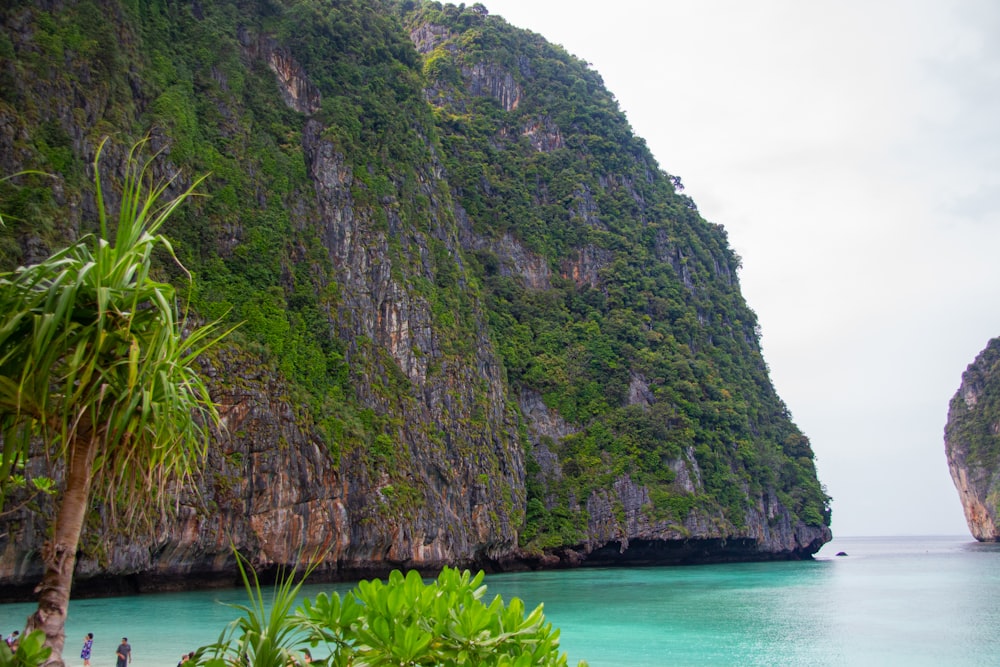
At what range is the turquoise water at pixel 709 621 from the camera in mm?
16656

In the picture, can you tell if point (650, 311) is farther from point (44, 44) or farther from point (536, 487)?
point (44, 44)

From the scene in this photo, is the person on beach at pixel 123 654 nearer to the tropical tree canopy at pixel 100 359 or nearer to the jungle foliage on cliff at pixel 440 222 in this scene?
the tropical tree canopy at pixel 100 359

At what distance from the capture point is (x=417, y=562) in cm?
3186

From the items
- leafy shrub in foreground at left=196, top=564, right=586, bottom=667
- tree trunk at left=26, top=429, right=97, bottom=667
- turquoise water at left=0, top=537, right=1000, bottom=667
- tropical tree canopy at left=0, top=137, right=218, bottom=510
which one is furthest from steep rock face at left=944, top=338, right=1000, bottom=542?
tree trunk at left=26, top=429, right=97, bottom=667

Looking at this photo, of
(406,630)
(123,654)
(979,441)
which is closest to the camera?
(406,630)

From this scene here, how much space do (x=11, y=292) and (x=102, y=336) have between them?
0.61 m

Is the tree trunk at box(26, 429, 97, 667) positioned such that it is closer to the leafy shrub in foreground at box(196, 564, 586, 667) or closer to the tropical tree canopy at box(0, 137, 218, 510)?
the tropical tree canopy at box(0, 137, 218, 510)

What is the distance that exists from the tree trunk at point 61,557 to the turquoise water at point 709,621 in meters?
11.2

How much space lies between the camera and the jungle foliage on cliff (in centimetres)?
2833

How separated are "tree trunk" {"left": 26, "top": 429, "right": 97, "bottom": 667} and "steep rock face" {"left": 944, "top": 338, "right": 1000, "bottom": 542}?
88872mm

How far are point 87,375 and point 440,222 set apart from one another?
1682 inches

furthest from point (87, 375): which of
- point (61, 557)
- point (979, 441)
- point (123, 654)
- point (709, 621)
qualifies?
point (979, 441)

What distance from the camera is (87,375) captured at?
3.76 m

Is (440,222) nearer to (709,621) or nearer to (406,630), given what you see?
(709,621)
